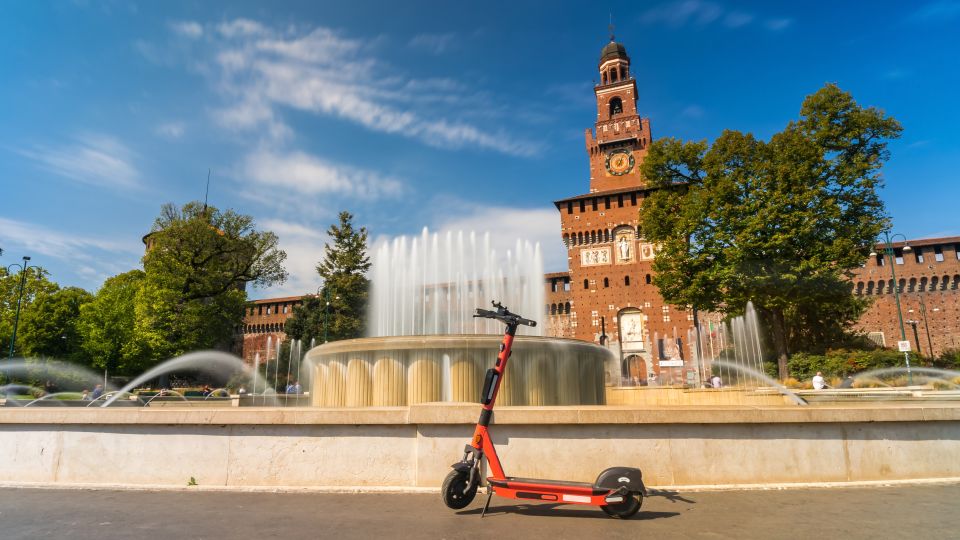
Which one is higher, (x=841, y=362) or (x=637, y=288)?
(x=637, y=288)

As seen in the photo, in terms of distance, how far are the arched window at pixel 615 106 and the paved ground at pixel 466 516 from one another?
50.7 meters

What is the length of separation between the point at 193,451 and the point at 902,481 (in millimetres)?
7473

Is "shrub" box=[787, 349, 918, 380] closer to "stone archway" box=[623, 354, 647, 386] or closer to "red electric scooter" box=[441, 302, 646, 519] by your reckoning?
"stone archway" box=[623, 354, 647, 386]

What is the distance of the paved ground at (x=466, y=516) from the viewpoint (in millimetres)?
3908

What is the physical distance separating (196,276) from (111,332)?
20.4ft

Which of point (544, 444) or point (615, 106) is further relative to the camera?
point (615, 106)

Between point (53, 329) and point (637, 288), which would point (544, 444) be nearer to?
point (637, 288)

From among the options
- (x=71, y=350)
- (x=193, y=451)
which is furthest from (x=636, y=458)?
(x=71, y=350)

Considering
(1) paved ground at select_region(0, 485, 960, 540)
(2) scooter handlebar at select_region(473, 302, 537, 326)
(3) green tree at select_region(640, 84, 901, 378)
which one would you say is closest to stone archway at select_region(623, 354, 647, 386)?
(3) green tree at select_region(640, 84, 901, 378)

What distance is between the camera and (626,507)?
14.1ft

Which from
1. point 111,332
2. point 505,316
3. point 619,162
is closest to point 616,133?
point 619,162

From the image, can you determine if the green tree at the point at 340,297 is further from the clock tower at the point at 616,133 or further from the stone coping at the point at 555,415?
the stone coping at the point at 555,415

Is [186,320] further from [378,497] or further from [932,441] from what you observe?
[932,441]

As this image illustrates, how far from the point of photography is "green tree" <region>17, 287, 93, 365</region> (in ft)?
113
